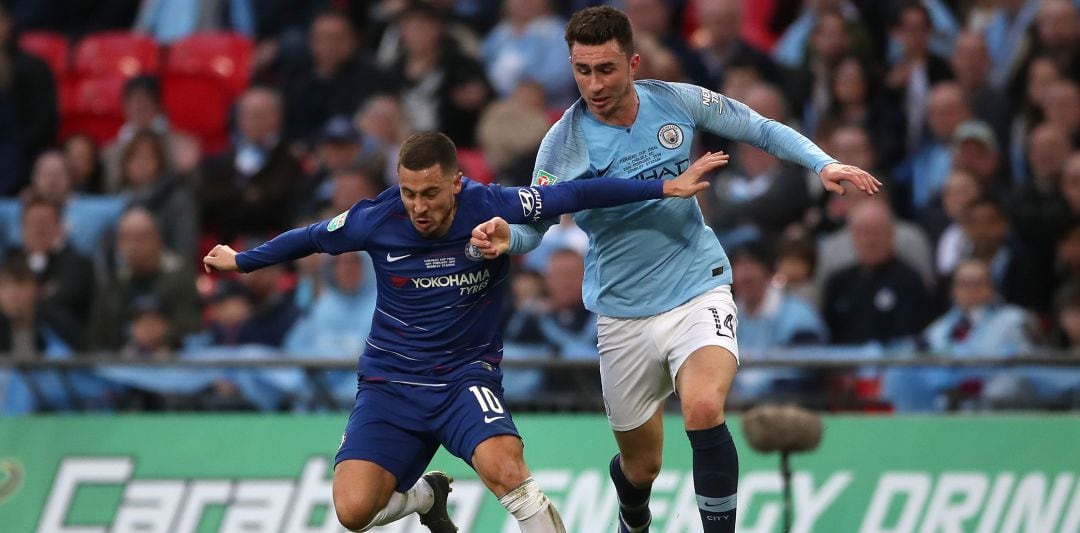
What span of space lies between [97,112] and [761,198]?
6.40m

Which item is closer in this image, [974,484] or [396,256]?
[396,256]

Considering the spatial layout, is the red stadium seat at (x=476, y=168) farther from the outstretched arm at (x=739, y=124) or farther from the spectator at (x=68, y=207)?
the outstretched arm at (x=739, y=124)

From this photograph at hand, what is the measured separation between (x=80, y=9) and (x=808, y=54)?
7452 millimetres

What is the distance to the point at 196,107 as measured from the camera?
15.2 meters

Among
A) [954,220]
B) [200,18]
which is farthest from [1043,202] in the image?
[200,18]

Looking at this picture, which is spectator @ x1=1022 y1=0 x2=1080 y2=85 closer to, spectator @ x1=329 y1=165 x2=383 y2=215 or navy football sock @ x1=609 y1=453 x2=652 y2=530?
spectator @ x1=329 y1=165 x2=383 y2=215

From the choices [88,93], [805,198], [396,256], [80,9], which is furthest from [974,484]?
[80,9]

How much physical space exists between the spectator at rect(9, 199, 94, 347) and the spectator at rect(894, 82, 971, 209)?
6.05 m

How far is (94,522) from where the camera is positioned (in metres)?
10.4

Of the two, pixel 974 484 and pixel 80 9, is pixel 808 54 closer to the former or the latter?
pixel 974 484

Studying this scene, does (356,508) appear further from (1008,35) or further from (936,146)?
(1008,35)

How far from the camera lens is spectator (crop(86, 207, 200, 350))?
1241 cm

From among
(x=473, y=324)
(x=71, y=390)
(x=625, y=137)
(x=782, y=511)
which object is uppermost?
(x=625, y=137)

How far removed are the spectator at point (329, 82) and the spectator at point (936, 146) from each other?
176 inches
